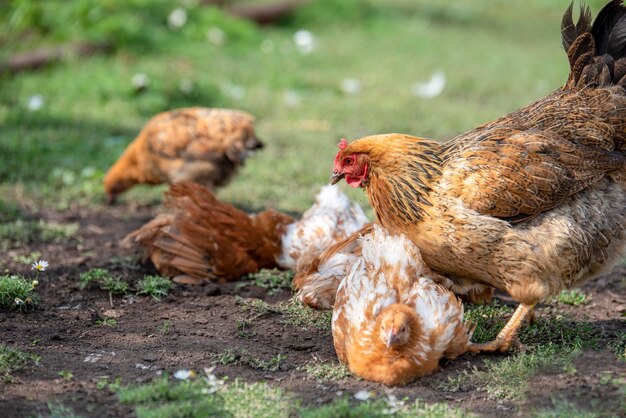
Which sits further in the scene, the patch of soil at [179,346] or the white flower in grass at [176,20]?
the white flower in grass at [176,20]

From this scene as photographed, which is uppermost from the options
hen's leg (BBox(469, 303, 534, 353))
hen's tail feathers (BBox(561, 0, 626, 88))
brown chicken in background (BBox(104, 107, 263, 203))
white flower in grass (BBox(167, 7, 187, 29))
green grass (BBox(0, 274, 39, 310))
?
white flower in grass (BBox(167, 7, 187, 29))

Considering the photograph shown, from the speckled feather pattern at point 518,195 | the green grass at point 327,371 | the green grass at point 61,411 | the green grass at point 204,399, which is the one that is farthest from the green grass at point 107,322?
the speckled feather pattern at point 518,195

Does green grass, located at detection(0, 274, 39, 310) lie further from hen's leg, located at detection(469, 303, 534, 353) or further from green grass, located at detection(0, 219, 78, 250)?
hen's leg, located at detection(469, 303, 534, 353)

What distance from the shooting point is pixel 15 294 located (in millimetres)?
4984

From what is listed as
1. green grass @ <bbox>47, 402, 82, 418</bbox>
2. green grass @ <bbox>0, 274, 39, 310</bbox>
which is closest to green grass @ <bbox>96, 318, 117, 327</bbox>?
green grass @ <bbox>0, 274, 39, 310</bbox>

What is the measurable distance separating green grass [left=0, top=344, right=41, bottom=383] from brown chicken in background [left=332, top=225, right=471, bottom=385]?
1.62 meters

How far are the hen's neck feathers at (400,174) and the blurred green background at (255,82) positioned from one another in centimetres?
278

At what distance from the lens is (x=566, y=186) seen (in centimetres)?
467

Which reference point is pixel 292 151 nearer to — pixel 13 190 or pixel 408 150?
pixel 13 190

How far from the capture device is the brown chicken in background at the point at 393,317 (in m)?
4.18

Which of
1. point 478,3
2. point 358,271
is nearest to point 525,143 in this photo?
point 358,271

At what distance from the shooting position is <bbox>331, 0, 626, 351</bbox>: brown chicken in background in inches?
180

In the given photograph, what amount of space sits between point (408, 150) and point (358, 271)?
0.79 meters

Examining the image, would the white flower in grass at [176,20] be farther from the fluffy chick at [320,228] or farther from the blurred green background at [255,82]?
the fluffy chick at [320,228]
